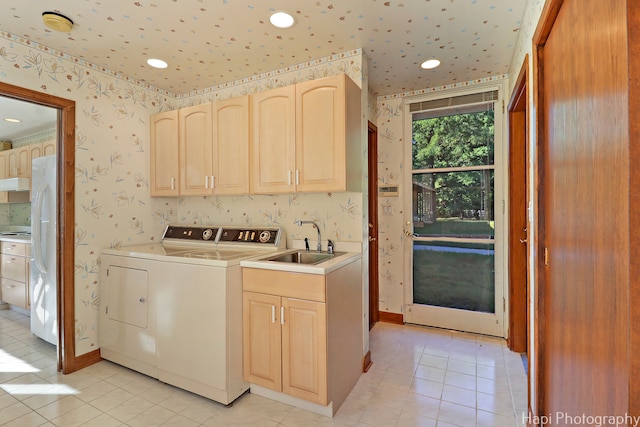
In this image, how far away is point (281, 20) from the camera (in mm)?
1887

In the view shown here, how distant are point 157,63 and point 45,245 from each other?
1869 mm

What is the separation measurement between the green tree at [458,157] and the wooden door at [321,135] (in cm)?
145

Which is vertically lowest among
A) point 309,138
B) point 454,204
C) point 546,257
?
point 546,257

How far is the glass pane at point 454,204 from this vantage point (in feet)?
9.45

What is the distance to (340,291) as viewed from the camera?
74.5 inches

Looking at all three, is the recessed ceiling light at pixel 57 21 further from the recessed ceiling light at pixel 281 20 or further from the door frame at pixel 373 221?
the door frame at pixel 373 221

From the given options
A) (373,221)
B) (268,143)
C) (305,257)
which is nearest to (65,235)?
(268,143)

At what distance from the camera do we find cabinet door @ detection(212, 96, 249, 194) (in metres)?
2.36

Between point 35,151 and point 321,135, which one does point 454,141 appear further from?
point 35,151

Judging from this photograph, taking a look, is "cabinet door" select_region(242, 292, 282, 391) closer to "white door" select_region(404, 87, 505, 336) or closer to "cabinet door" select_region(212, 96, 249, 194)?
"cabinet door" select_region(212, 96, 249, 194)

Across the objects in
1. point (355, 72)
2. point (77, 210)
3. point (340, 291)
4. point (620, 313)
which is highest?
point (355, 72)

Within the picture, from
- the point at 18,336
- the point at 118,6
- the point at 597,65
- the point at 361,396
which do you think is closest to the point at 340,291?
the point at 361,396

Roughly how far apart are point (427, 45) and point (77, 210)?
297 centimetres

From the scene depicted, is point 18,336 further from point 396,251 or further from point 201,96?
point 396,251
